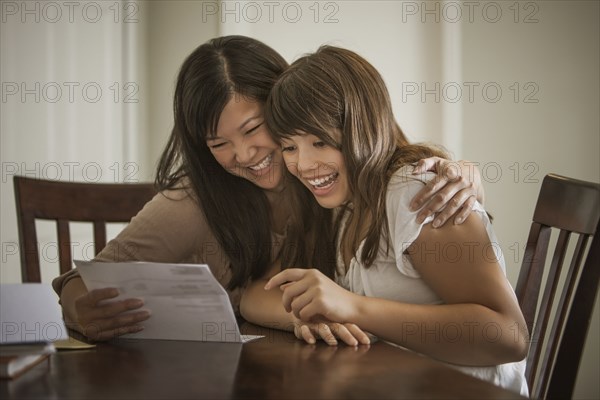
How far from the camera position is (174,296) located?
49.7 inches

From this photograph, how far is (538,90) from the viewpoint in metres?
2.95

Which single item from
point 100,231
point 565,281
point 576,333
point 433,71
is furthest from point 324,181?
point 433,71

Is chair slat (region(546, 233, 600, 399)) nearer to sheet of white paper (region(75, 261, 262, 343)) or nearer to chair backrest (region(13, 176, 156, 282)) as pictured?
sheet of white paper (region(75, 261, 262, 343))

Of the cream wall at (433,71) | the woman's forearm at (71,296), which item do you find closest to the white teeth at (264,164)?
the woman's forearm at (71,296)

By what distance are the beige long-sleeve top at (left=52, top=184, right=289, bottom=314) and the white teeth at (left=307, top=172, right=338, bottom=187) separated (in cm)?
29

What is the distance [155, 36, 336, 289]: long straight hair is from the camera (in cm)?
174

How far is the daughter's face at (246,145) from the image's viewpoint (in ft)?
5.64

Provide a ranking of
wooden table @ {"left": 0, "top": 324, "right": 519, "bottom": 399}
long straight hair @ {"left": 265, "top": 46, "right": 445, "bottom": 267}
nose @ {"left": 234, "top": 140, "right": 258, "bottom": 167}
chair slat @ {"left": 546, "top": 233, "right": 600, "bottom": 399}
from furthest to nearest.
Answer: nose @ {"left": 234, "top": 140, "right": 258, "bottom": 167} < long straight hair @ {"left": 265, "top": 46, "right": 445, "bottom": 267} < chair slat @ {"left": 546, "top": 233, "right": 600, "bottom": 399} < wooden table @ {"left": 0, "top": 324, "right": 519, "bottom": 399}

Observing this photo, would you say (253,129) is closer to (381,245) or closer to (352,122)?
(352,122)

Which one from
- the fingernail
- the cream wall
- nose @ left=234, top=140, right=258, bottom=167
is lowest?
the fingernail

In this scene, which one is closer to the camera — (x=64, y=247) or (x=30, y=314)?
(x=30, y=314)

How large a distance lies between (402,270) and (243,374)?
475mm

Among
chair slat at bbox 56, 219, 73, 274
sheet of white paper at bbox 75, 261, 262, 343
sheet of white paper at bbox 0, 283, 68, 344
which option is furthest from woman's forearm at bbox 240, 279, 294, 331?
chair slat at bbox 56, 219, 73, 274

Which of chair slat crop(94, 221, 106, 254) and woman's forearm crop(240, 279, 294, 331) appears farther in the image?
chair slat crop(94, 221, 106, 254)
